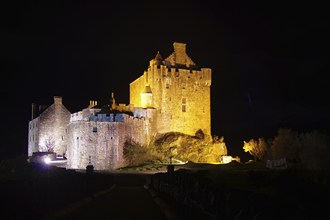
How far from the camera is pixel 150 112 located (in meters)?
63.2

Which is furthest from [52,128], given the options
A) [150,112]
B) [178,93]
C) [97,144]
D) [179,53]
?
[179,53]

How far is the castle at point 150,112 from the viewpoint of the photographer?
5759 cm

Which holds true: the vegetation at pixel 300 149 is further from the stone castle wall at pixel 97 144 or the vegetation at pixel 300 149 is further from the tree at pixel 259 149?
the stone castle wall at pixel 97 144

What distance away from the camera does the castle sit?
57594 mm

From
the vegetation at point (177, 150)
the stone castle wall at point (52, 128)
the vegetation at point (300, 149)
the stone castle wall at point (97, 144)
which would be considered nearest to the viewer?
the vegetation at point (300, 149)

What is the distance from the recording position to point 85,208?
15641mm

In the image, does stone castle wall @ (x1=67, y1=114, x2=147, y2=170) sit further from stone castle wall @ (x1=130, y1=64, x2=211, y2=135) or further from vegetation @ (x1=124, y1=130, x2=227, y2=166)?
stone castle wall @ (x1=130, y1=64, x2=211, y2=135)

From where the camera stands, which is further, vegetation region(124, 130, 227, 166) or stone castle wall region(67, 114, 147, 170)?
vegetation region(124, 130, 227, 166)

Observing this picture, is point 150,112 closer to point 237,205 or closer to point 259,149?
point 259,149

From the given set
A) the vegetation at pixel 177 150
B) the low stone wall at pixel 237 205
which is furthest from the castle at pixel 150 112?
the low stone wall at pixel 237 205

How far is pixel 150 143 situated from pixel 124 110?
20.2 ft

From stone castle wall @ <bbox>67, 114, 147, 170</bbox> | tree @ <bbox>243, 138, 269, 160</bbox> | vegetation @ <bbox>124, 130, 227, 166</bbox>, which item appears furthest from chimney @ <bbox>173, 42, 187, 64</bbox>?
tree @ <bbox>243, 138, 269, 160</bbox>

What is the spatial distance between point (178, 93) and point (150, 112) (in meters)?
5.71

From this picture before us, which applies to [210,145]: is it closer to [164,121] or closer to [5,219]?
[164,121]
